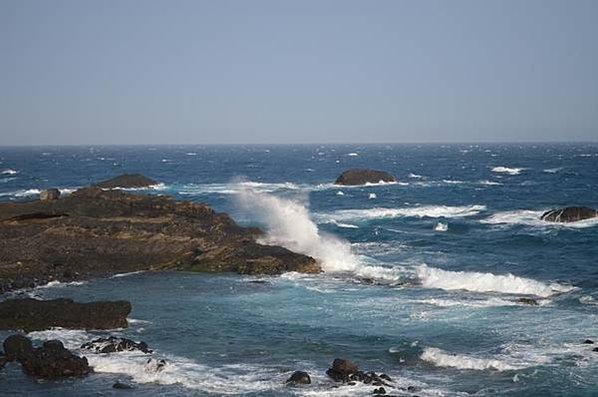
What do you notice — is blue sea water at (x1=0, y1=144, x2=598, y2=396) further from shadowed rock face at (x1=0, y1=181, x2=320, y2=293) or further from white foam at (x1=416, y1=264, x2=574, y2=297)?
shadowed rock face at (x1=0, y1=181, x2=320, y2=293)

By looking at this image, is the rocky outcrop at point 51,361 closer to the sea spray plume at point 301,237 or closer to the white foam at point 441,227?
the sea spray plume at point 301,237

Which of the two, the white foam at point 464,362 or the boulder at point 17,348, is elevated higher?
the boulder at point 17,348

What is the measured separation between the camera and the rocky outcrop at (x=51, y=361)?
74.4 ft

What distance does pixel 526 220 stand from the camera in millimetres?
62812

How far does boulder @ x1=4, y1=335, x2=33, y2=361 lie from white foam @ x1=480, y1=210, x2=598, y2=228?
147 ft

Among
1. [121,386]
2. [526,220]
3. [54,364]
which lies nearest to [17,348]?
[54,364]

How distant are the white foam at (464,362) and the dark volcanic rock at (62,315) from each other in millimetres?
12462

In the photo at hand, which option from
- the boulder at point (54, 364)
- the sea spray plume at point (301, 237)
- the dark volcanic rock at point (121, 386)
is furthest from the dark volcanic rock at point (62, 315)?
the sea spray plume at point (301, 237)

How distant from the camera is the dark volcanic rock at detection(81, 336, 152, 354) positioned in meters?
25.1

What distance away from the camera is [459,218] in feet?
216

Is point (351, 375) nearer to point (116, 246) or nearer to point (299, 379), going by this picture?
point (299, 379)

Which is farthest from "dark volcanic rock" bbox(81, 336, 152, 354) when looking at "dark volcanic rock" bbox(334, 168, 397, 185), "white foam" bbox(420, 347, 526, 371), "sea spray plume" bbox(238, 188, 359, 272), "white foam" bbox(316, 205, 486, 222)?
"dark volcanic rock" bbox(334, 168, 397, 185)

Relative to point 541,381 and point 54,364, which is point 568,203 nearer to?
point 541,381

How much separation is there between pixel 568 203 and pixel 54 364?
209 ft
